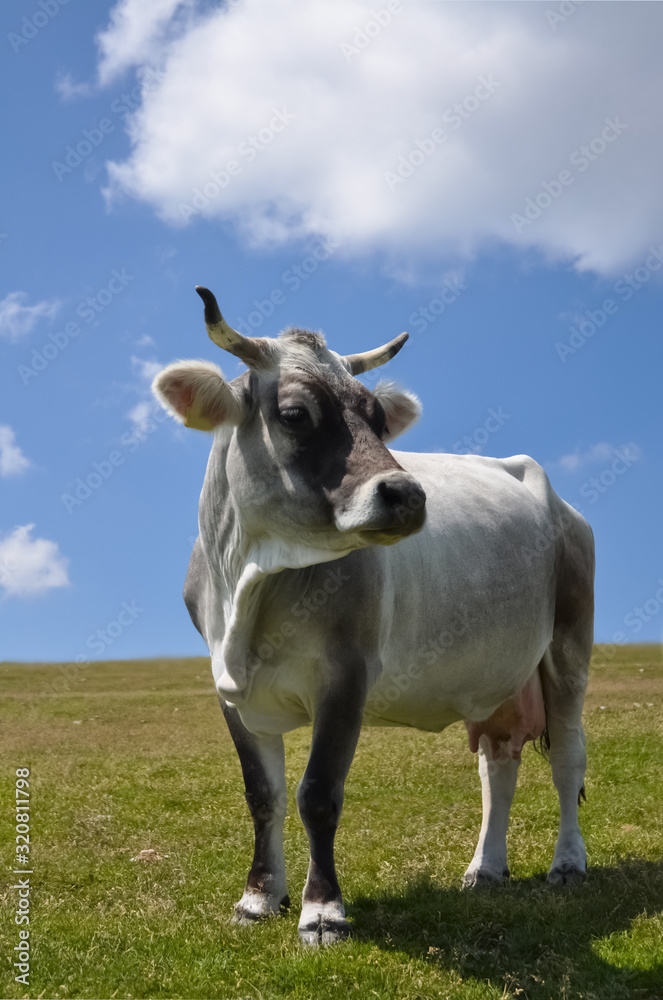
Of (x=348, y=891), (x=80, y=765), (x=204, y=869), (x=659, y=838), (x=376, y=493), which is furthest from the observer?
(x=80, y=765)

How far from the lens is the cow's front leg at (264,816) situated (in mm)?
7668

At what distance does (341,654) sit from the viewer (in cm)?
685

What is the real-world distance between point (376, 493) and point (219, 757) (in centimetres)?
1301

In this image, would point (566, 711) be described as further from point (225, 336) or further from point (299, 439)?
point (225, 336)

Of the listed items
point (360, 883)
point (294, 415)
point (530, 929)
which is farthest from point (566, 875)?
point (294, 415)

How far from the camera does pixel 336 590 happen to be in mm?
6992

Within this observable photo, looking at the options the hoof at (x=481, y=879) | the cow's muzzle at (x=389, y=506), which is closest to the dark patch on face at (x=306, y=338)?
the cow's muzzle at (x=389, y=506)

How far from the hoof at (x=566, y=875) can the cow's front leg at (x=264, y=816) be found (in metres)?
2.71

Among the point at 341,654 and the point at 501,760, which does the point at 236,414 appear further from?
the point at 501,760

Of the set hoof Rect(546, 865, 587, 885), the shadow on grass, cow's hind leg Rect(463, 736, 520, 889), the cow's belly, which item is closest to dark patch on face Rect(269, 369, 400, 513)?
the cow's belly

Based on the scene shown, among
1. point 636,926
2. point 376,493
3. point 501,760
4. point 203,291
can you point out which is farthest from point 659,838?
point 203,291

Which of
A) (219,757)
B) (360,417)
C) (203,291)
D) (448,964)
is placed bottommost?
(448,964)

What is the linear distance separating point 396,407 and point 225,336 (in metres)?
1.81

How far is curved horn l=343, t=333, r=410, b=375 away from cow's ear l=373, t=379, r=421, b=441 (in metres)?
0.19
